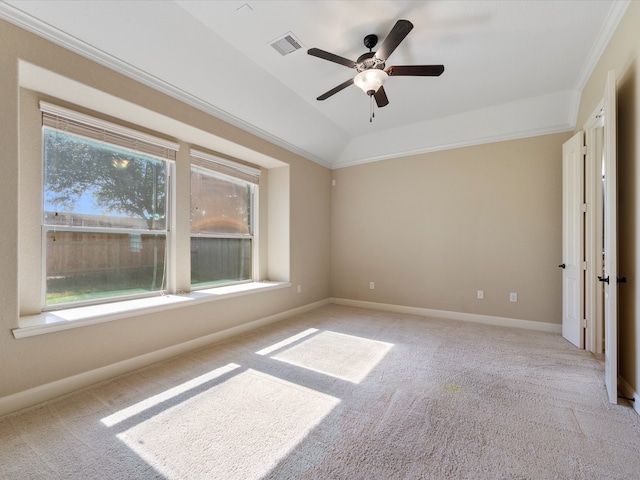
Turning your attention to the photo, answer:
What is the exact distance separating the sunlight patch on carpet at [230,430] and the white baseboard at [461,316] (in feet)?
9.25

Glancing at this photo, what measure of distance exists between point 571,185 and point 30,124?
17.4 feet

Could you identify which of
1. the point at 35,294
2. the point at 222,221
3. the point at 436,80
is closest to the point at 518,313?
the point at 436,80

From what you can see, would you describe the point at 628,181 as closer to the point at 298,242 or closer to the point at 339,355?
the point at 339,355

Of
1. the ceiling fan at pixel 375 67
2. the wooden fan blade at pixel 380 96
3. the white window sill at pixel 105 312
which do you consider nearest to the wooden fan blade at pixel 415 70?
the ceiling fan at pixel 375 67

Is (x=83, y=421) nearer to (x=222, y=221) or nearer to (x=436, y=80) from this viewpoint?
(x=222, y=221)

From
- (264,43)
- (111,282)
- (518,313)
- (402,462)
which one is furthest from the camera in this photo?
(518,313)

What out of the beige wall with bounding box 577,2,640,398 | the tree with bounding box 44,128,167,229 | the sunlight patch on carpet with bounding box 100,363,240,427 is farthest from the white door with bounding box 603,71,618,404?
the tree with bounding box 44,128,167,229

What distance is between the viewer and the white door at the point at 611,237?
1934 millimetres

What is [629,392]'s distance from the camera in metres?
2.04

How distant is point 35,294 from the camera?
2227 millimetres

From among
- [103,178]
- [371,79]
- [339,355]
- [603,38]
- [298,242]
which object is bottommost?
[339,355]

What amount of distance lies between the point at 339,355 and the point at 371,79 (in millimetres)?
2628

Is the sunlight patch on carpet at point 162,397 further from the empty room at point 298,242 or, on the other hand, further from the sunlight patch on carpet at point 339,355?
the sunlight patch on carpet at point 339,355

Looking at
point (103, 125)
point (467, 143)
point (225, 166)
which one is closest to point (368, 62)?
point (225, 166)
